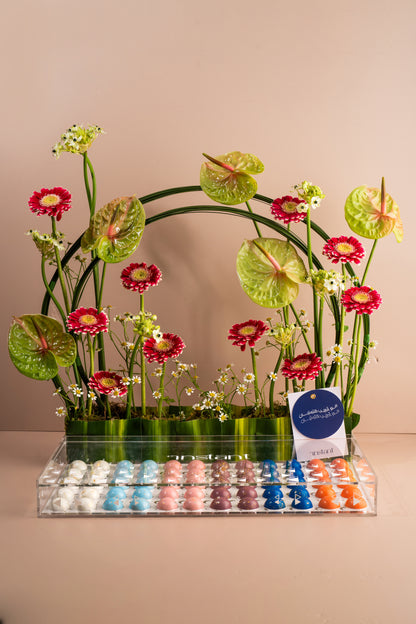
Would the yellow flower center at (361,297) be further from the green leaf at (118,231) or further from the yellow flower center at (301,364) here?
the green leaf at (118,231)

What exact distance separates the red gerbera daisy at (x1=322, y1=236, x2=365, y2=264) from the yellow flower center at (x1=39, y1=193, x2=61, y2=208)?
1.95 feet

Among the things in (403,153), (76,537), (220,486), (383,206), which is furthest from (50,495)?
(403,153)

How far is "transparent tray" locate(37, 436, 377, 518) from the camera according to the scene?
1223 mm

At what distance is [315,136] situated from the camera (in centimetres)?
167

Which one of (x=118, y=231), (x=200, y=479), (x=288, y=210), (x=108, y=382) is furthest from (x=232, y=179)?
(x=200, y=479)

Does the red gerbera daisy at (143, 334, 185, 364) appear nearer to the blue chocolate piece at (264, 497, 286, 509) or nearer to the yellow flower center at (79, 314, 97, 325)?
the yellow flower center at (79, 314, 97, 325)

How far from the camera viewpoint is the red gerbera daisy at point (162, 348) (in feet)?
4.65

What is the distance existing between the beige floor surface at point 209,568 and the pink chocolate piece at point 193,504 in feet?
0.08

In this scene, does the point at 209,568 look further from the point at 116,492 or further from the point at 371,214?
the point at 371,214

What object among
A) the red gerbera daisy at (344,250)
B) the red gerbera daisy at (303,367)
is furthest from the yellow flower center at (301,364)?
the red gerbera daisy at (344,250)
